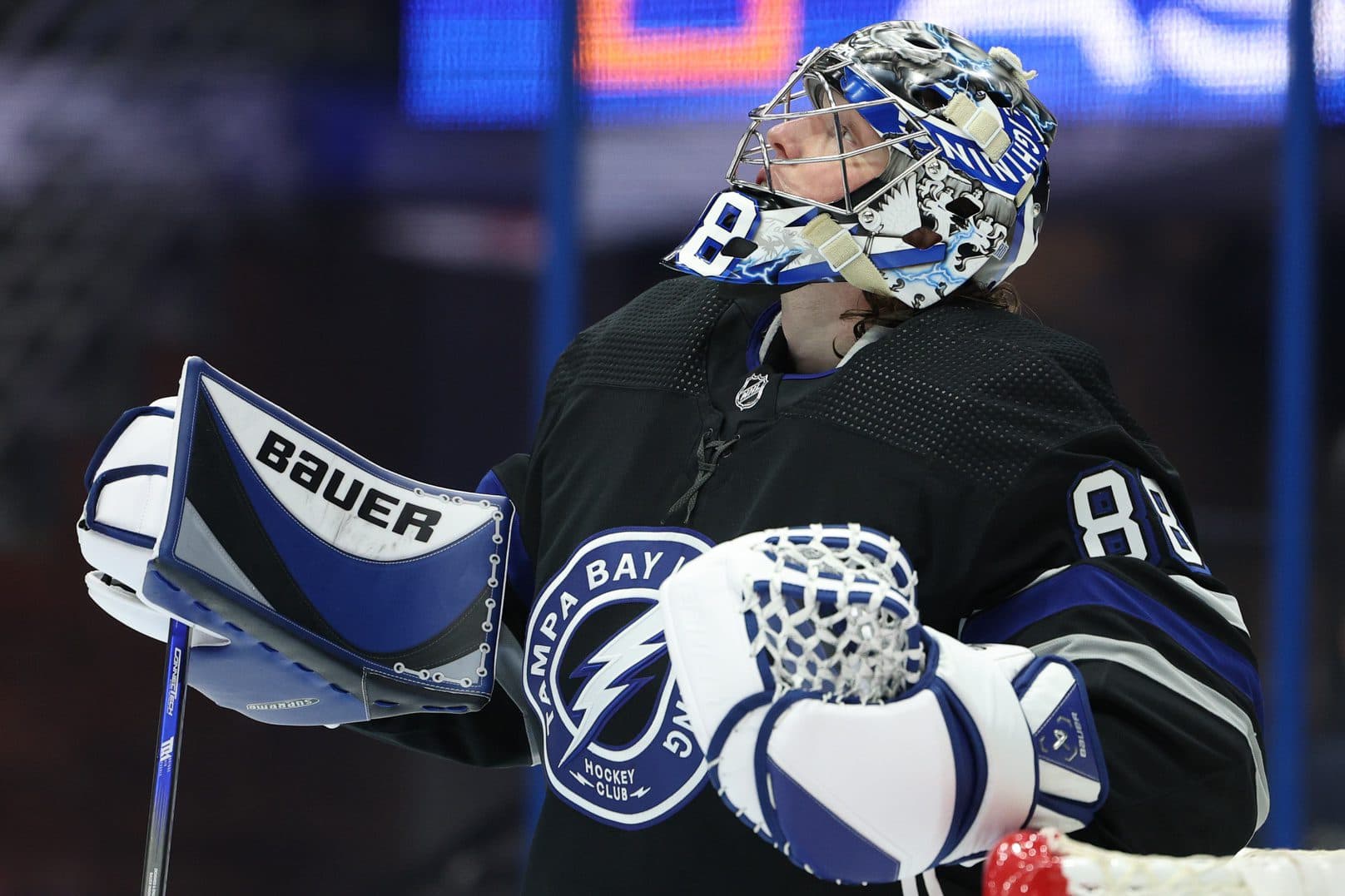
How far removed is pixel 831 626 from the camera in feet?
2.98

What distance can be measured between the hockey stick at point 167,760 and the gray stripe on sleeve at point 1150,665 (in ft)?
2.42

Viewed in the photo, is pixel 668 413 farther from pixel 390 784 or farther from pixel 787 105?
pixel 390 784

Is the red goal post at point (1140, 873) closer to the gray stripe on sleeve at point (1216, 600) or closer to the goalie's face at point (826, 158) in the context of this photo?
the gray stripe on sleeve at point (1216, 600)

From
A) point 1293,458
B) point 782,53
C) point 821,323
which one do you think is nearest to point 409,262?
point 782,53

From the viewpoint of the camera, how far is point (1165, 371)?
293 centimetres

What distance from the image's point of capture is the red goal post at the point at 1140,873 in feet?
2.59

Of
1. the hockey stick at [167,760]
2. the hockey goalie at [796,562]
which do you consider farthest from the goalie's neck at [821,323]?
the hockey stick at [167,760]

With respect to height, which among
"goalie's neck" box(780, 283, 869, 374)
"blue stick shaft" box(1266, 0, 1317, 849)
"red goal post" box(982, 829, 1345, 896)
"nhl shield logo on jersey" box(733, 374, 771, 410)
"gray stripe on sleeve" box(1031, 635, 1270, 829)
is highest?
"goalie's neck" box(780, 283, 869, 374)

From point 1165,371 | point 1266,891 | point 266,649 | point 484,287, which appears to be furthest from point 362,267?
point 1266,891

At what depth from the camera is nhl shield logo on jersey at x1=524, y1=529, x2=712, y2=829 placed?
1257 mm

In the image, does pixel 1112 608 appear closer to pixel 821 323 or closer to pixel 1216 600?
pixel 1216 600

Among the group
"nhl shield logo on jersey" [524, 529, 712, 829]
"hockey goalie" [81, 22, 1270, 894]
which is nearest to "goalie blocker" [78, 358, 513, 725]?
"hockey goalie" [81, 22, 1270, 894]

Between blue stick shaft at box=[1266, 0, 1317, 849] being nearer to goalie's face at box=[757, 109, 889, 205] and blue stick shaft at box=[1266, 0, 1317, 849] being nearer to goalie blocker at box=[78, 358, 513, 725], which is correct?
goalie's face at box=[757, 109, 889, 205]

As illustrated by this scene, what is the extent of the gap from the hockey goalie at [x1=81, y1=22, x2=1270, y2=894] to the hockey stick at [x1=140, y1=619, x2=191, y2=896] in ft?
0.14
